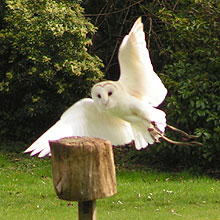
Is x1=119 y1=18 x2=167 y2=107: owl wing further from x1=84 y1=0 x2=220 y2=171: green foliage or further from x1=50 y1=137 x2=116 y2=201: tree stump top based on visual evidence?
x1=84 y1=0 x2=220 y2=171: green foliage

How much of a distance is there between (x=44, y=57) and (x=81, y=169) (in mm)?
5707

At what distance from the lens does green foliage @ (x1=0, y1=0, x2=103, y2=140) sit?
9320mm

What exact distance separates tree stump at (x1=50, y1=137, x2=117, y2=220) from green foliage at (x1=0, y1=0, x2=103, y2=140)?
5594mm

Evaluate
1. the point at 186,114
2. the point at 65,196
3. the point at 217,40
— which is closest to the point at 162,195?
the point at 186,114

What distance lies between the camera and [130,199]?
687 cm

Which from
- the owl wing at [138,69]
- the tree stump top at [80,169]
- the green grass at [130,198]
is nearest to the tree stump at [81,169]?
the tree stump top at [80,169]

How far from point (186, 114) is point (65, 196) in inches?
189

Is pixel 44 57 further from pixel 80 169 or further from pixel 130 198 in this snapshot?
pixel 80 169

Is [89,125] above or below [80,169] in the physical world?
below

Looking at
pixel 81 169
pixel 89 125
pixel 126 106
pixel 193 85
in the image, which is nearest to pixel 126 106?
pixel 126 106

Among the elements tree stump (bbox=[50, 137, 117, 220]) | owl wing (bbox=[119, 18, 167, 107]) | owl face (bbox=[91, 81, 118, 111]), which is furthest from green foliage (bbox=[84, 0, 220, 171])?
tree stump (bbox=[50, 137, 117, 220])

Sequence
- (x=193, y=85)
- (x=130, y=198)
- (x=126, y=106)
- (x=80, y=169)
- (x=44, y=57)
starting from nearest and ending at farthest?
(x=80, y=169) < (x=126, y=106) < (x=130, y=198) < (x=193, y=85) < (x=44, y=57)

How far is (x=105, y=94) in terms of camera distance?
16.7 feet

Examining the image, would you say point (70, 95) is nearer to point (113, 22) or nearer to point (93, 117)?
point (113, 22)
